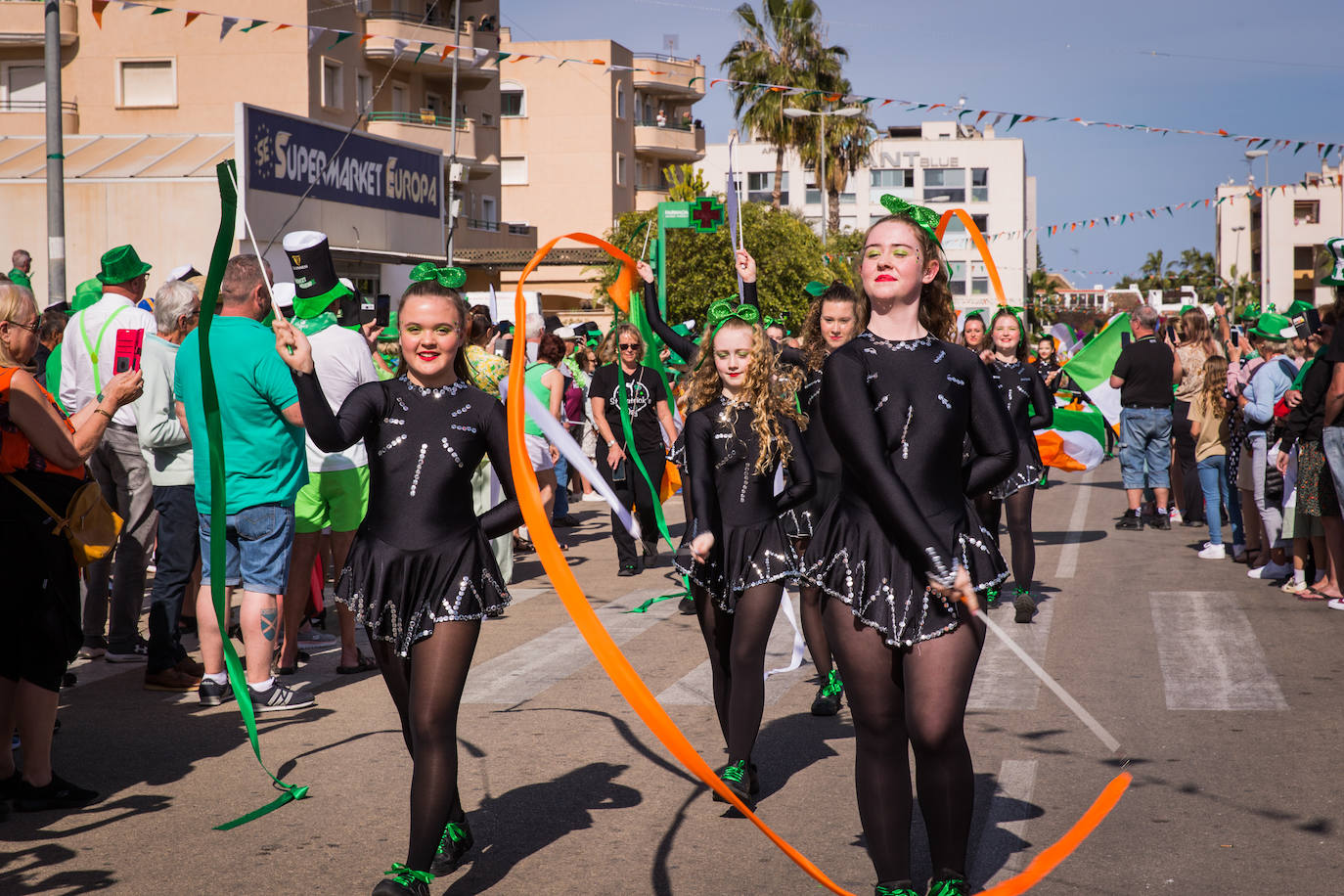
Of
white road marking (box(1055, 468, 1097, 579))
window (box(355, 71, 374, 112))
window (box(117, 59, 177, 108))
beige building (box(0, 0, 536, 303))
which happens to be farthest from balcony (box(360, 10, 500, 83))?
white road marking (box(1055, 468, 1097, 579))

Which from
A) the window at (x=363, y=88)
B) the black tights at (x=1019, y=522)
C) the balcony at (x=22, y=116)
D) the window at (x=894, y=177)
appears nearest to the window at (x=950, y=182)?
the window at (x=894, y=177)

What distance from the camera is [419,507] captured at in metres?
4.16

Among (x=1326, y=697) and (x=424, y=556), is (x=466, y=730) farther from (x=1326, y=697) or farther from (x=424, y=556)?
(x=1326, y=697)

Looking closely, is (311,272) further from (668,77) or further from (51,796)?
(668,77)

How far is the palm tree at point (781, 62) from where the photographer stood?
4619 centimetres

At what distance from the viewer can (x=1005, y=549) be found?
12.2 meters

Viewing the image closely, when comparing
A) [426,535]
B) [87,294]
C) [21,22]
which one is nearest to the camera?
[426,535]

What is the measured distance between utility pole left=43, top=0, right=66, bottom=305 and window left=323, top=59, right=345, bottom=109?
1954cm

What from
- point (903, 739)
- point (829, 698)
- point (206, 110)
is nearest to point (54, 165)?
point (829, 698)

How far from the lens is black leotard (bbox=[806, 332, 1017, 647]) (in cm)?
351

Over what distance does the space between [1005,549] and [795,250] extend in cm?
2931

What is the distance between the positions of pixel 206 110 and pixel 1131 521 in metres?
27.1

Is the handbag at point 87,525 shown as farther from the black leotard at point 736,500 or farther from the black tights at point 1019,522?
the black tights at point 1019,522

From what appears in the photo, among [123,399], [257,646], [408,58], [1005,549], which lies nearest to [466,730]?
[257,646]
